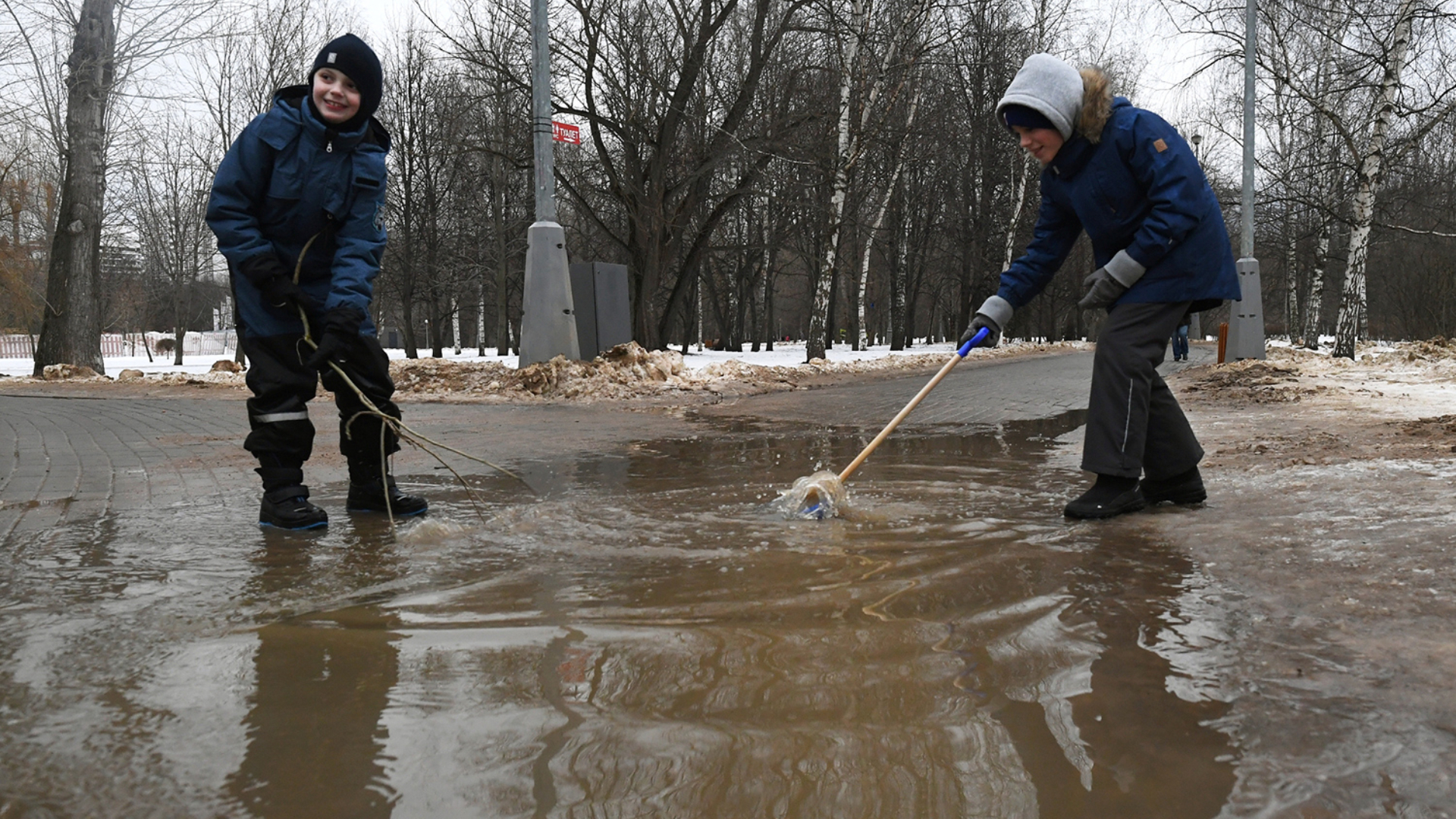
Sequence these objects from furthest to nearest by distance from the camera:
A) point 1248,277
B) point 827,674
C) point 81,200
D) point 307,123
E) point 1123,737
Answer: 1. point 81,200
2. point 1248,277
3. point 307,123
4. point 827,674
5. point 1123,737

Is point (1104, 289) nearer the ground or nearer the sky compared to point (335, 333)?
nearer the sky

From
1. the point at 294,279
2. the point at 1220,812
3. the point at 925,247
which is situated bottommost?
the point at 1220,812

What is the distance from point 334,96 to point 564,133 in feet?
28.6

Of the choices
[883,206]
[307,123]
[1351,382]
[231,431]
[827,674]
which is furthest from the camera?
[883,206]

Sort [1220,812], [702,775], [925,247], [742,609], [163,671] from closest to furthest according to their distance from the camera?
[1220,812] → [702,775] → [163,671] → [742,609] → [925,247]

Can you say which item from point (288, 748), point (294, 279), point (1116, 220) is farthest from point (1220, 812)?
point (294, 279)

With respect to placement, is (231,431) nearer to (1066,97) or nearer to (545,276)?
(545,276)

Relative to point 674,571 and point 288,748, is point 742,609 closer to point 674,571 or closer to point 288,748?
point 674,571

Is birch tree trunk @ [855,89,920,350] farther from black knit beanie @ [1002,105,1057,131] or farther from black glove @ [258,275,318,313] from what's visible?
black glove @ [258,275,318,313]

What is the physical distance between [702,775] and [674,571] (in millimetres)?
1313

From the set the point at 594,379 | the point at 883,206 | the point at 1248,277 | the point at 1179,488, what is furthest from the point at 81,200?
the point at 883,206

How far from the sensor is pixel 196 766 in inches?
62.0

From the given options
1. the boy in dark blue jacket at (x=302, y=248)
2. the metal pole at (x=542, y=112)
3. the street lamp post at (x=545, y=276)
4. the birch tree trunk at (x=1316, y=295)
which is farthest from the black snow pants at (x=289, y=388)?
the birch tree trunk at (x=1316, y=295)

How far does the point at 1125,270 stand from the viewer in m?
Answer: 3.64
